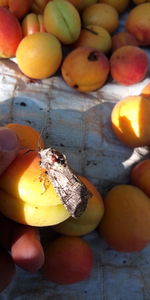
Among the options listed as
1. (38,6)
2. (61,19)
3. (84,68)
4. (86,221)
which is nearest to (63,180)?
(86,221)

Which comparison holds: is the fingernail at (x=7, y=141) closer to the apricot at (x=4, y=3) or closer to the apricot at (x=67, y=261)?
the apricot at (x=67, y=261)

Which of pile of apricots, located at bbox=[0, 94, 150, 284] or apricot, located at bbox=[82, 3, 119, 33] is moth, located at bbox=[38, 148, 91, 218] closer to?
pile of apricots, located at bbox=[0, 94, 150, 284]

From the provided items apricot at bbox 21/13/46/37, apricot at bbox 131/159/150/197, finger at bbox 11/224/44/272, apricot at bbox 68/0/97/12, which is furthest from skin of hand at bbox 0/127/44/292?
apricot at bbox 68/0/97/12

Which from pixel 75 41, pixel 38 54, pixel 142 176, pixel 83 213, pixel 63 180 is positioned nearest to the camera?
pixel 63 180

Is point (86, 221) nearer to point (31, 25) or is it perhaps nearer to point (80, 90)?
point (80, 90)

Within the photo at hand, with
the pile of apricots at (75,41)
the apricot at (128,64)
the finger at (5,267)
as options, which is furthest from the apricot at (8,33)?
the finger at (5,267)

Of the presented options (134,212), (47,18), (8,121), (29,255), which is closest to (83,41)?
(47,18)
